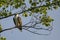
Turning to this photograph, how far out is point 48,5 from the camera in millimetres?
9398

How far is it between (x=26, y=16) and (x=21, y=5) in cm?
55

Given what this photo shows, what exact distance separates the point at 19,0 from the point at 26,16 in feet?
2.51

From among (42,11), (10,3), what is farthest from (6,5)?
(42,11)

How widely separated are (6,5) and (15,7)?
0.43 metres

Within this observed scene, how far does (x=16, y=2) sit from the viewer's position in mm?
9281

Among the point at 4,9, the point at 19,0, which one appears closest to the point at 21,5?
the point at 19,0

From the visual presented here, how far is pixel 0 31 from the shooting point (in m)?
8.78

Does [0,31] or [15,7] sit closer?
[0,31]

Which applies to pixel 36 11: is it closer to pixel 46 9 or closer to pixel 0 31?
pixel 46 9

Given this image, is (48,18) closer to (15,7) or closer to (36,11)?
(36,11)

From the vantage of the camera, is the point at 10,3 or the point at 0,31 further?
the point at 10,3

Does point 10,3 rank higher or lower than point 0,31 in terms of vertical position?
higher

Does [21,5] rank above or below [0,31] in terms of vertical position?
above

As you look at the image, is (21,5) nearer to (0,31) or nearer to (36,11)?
(36,11)
